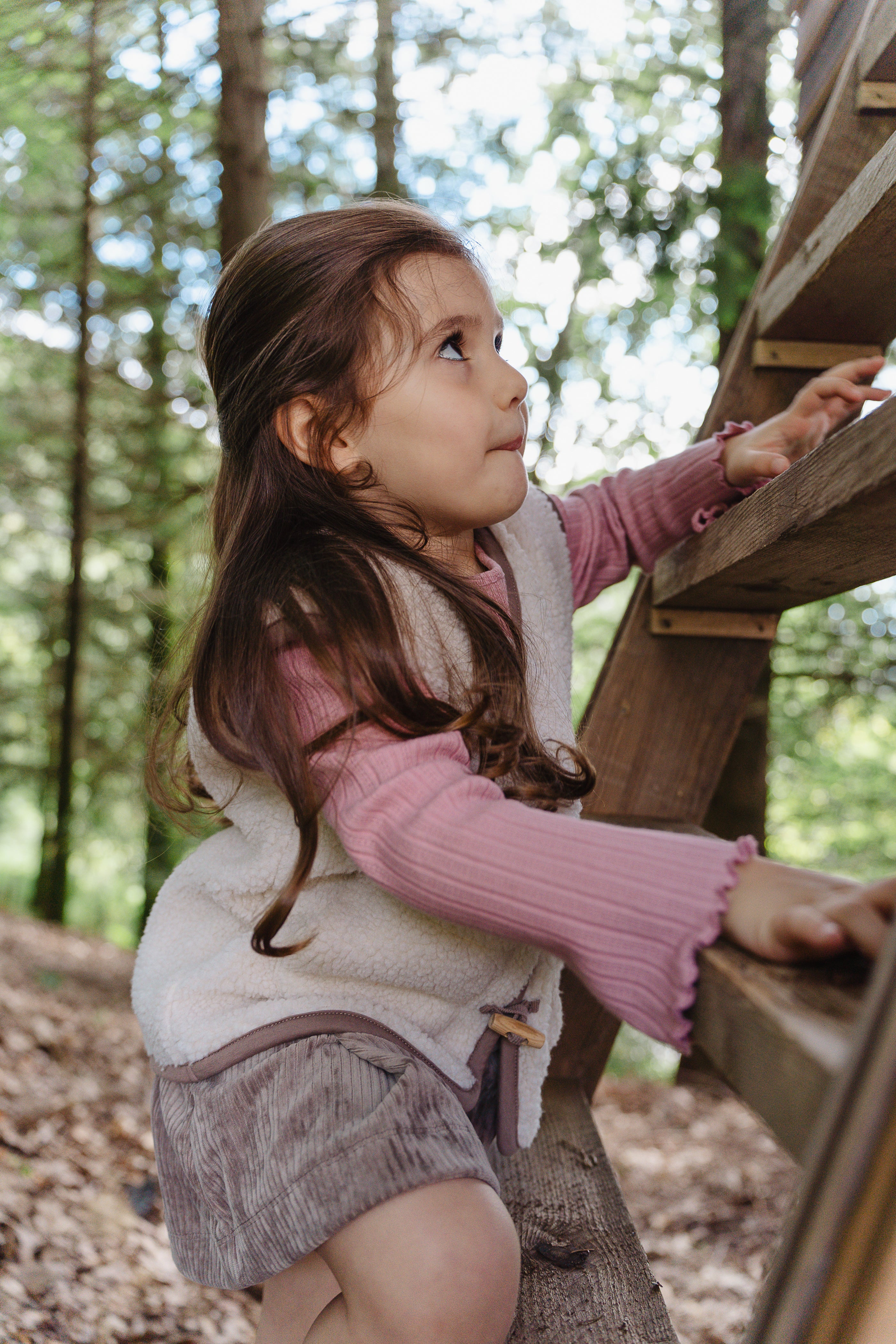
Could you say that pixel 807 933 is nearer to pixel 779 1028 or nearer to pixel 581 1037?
pixel 779 1028

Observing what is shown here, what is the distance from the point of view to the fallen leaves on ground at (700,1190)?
2.76 m

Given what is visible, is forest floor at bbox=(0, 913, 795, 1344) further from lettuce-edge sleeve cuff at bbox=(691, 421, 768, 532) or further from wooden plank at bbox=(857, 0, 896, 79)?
wooden plank at bbox=(857, 0, 896, 79)

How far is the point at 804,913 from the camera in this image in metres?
0.76

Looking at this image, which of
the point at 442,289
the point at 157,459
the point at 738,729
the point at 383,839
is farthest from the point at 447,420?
the point at 157,459

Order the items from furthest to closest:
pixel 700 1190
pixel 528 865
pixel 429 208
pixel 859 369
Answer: pixel 700 1190, pixel 429 208, pixel 859 369, pixel 528 865

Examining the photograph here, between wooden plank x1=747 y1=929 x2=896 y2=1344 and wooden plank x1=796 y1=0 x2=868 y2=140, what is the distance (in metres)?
1.76

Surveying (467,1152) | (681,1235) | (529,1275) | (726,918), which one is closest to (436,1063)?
(467,1152)

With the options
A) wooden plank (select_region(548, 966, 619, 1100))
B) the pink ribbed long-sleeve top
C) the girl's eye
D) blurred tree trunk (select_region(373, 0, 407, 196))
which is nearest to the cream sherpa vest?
Answer: the pink ribbed long-sleeve top

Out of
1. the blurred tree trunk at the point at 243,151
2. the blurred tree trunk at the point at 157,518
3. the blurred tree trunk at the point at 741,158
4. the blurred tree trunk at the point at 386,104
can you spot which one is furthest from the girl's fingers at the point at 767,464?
the blurred tree trunk at the point at 386,104

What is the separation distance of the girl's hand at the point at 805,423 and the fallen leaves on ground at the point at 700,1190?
1352 millimetres

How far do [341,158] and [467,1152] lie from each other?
5580mm

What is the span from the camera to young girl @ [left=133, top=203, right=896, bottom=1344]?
3.28 feet

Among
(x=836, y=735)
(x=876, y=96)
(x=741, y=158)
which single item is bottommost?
(x=836, y=735)

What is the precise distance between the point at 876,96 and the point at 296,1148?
1861mm
